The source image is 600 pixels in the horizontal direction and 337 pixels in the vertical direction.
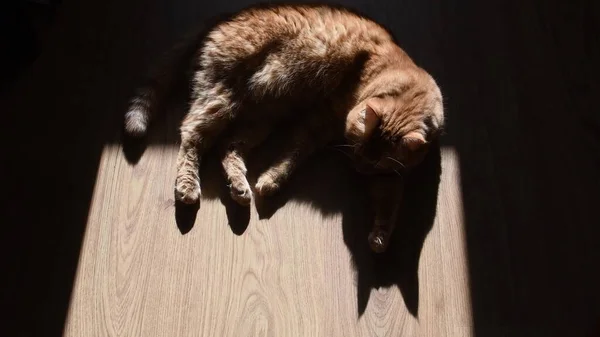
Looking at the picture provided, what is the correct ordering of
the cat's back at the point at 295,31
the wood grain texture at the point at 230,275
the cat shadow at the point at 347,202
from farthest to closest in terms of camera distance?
the cat's back at the point at 295,31, the cat shadow at the point at 347,202, the wood grain texture at the point at 230,275

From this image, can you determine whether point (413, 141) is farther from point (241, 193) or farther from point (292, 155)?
point (241, 193)

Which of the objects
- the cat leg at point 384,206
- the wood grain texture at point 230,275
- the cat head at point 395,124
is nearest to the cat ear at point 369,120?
the cat head at point 395,124

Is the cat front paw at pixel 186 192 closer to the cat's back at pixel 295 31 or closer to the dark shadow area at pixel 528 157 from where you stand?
the cat's back at pixel 295 31

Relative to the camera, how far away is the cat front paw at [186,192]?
5.79ft

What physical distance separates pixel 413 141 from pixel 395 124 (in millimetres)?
110

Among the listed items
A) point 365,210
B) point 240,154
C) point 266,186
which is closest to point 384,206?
point 365,210

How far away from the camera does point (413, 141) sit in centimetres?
163

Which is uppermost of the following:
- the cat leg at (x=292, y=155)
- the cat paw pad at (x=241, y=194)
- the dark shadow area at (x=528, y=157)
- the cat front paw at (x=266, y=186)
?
the dark shadow area at (x=528, y=157)

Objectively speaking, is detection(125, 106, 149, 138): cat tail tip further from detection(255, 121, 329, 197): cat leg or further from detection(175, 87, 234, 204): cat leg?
detection(255, 121, 329, 197): cat leg

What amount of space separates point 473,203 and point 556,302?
394 mm

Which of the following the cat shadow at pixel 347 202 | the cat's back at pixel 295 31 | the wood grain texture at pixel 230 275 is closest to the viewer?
the wood grain texture at pixel 230 275

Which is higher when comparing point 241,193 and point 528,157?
point 528,157

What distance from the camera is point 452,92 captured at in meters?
2.10

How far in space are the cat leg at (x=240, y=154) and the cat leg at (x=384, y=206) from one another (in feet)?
1.34
